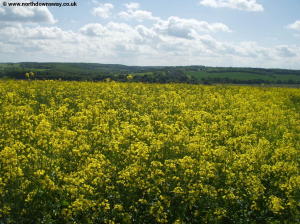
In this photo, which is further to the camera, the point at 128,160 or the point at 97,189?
the point at 128,160

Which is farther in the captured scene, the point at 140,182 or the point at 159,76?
the point at 159,76

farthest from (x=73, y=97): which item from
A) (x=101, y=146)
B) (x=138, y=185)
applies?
(x=138, y=185)

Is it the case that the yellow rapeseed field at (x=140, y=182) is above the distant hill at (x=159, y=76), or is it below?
below

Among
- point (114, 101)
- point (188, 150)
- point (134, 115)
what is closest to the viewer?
point (188, 150)

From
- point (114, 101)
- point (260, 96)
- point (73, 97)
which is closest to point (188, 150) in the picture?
point (114, 101)

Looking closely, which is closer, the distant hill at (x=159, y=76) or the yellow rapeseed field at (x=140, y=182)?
the yellow rapeseed field at (x=140, y=182)

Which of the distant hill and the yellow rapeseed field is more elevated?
the distant hill

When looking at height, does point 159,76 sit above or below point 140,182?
above

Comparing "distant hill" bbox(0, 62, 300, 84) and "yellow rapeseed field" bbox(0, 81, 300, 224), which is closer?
"yellow rapeseed field" bbox(0, 81, 300, 224)

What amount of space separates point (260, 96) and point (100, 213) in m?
22.5

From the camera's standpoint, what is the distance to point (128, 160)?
351 inches

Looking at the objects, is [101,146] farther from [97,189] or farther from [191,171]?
[191,171]

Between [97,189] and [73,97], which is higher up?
[73,97]

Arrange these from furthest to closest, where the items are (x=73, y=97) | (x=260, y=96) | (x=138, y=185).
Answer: (x=260, y=96) → (x=73, y=97) → (x=138, y=185)
